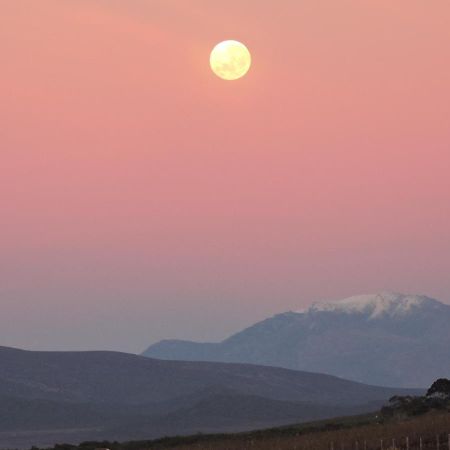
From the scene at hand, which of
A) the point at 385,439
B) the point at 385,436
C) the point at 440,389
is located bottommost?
the point at 385,439

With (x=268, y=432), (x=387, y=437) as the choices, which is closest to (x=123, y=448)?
(x=268, y=432)

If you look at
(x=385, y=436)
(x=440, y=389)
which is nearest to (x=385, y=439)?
(x=385, y=436)

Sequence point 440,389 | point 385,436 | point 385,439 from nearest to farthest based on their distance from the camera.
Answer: point 385,439, point 385,436, point 440,389

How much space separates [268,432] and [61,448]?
970 inches

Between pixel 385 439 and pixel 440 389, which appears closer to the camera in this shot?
pixel 385 439

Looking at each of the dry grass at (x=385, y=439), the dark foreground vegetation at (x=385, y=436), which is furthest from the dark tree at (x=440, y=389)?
the dry grass at (x=385, y=439)

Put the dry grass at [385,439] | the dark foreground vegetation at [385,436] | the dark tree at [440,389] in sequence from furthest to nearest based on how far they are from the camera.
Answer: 1. the dark tree at [440,389]
2. the dark foreground vegetation at [385,436]
3. the dry grass at [385,439]

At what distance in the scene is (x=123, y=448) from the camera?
105375 millimetres

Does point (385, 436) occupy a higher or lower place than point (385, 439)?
higher

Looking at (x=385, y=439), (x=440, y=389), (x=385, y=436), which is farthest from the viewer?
(x=440, y=389)

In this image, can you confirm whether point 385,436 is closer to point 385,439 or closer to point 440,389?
point 385,439

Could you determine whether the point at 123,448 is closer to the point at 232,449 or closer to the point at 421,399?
the point at 232,449

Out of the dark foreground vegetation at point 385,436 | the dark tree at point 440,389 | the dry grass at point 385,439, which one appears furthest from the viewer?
the dark tree at point 440,389

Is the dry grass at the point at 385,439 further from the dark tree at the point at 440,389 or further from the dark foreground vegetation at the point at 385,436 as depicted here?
the dark tree at the point at 440,389
